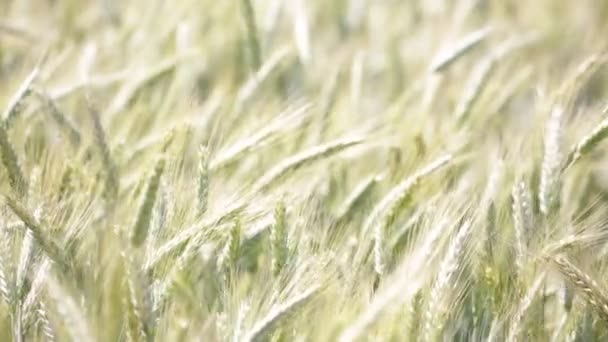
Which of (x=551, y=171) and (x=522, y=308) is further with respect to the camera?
(x=551, y=171)

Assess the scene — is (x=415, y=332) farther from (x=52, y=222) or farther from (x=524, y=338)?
(x=52, y=222)

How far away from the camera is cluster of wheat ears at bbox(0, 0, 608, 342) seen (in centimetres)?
120

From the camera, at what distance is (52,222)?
1.30 m

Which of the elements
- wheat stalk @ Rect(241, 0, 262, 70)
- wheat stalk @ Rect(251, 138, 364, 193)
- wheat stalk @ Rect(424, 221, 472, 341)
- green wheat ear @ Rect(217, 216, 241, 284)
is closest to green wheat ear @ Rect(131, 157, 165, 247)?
green wheat ear @ Rect(217, 216, 241, 284)

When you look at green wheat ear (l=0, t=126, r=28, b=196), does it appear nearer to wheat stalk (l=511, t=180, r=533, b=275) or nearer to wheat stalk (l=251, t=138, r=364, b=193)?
wheat stalk (l=251, t=138, r=364, b=193)

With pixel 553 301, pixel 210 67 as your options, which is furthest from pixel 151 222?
Result: pixel 210 67

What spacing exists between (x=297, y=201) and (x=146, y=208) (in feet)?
0.89

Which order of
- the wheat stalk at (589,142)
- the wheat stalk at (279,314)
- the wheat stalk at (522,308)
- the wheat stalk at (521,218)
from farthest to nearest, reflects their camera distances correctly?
the wheat stalk at (589,142)
the wheat stalk at (521,218)
the wheat stalk at (522,308)
the wheat stalk at (279,314)

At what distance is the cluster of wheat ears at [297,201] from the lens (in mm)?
1200

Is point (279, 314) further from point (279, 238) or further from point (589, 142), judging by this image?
point (589, 142)

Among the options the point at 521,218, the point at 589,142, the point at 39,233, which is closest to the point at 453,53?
the point at 589,142

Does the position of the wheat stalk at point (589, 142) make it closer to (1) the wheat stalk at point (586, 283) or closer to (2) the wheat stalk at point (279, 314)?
(1) the wheat stalk at point (586, 283)

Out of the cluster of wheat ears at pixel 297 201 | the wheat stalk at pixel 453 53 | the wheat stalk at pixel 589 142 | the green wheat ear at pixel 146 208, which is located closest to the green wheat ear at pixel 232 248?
the cluster of wheat ears at pixel 297 201

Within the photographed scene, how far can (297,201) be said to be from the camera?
4.77 ft
